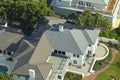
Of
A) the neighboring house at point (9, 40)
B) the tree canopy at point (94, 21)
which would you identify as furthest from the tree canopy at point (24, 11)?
the tree canopy at point (94, 21)

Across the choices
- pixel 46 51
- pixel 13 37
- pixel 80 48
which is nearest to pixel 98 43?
pixel 80 48

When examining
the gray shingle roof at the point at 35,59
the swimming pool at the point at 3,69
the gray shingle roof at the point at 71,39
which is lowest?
the swimming pool at the point at 3,69

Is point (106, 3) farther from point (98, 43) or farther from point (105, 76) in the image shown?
point (105, 76)

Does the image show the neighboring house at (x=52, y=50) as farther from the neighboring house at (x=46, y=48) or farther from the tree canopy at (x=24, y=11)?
the tree canopy at (x=24, y=11)

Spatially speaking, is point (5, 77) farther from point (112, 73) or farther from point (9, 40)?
point (112, 73)

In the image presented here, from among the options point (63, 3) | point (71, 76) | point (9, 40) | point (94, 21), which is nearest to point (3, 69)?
point (9, 40)
